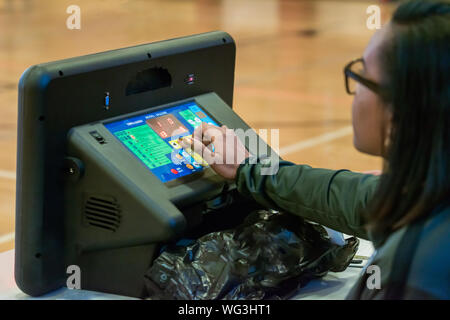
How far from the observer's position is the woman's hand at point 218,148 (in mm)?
1377

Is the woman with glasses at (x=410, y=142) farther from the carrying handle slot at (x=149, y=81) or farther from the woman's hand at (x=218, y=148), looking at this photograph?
the carrying handle slot at (x=149, y=81)

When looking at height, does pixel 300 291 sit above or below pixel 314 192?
below

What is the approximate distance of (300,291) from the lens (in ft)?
4.56

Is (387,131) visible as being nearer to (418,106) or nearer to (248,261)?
(418,106)

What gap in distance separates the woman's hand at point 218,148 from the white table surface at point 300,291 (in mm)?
272

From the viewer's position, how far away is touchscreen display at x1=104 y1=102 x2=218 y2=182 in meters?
1.33

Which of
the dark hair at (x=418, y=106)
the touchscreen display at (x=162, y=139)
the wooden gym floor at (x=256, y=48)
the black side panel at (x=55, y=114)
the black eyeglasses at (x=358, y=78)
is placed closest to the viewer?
the dark hair at (x=418, y=106)

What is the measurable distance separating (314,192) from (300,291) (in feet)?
0.64

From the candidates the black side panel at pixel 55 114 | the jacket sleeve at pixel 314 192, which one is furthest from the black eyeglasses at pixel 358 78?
the black side panel at pixel 55 114

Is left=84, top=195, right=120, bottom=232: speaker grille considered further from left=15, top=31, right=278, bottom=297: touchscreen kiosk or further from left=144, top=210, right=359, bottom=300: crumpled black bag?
left=144, top=210, right=359, bottom=300: crumpled black bag

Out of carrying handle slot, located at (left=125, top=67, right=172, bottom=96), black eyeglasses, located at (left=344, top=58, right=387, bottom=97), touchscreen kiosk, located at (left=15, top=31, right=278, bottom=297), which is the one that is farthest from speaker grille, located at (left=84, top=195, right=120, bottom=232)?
black eyeglasses, located at (left=344, top=58, right=387, bottom=97)

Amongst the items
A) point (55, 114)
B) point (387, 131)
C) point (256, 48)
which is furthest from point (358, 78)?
point (256, 48)

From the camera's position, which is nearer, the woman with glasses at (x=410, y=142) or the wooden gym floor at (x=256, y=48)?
the woman with glasses at (x=410, y=142)
